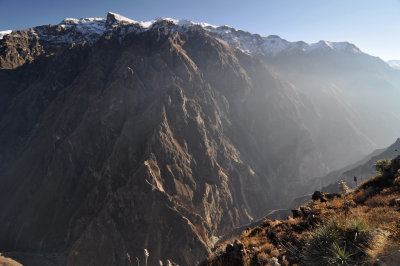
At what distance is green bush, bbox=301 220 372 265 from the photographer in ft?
21.5

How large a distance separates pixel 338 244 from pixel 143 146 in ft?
322

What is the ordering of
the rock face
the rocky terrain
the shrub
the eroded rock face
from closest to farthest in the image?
the rocky terrain < the shrub < the eroded rock face < the rock face

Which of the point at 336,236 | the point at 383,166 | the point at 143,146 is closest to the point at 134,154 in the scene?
the point at 143,146

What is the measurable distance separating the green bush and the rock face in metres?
74.4

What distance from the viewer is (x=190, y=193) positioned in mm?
97688

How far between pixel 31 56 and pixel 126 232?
177 meters

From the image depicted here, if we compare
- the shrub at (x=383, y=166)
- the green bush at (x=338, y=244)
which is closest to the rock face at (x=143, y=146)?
the shrub at (x=383, y=166)

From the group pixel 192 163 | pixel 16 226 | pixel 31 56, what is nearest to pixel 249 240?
pixel 192 163

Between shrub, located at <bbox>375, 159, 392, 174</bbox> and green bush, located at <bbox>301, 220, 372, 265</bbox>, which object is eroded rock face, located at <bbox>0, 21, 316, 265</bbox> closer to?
shrub, located at <bbox>375, 159, 392, 174</bbox>

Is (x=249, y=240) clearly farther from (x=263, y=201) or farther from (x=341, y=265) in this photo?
Answer: (x=263, y=201)

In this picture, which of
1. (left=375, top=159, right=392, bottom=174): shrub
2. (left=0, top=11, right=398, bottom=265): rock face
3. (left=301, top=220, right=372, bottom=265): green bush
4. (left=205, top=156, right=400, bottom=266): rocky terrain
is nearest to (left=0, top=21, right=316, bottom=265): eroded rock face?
(left=0, top=11, right=398, bottom=265): rock face

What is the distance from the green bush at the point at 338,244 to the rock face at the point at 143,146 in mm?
74373

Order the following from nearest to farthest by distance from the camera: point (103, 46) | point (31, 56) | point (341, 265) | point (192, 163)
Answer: point (341, 265) < point (192, 163) < point (103, 46) < point (31, 56)

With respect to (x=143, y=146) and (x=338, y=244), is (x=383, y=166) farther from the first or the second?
(x=143, y=146)
